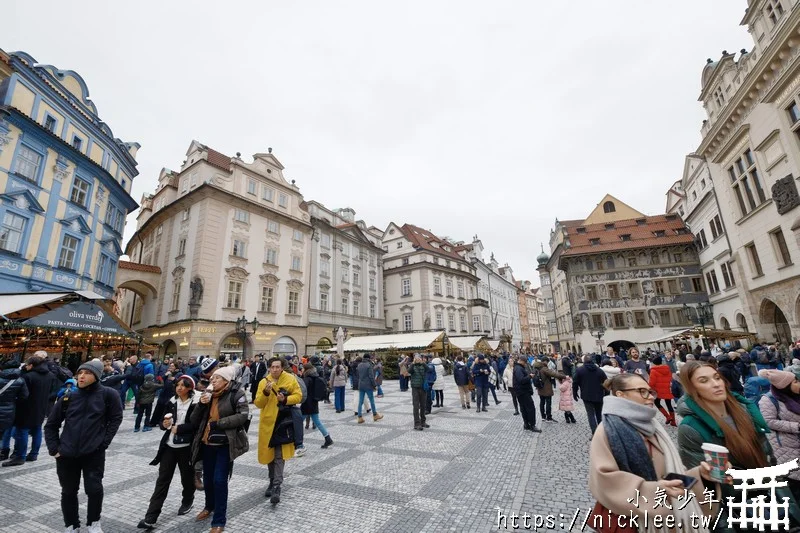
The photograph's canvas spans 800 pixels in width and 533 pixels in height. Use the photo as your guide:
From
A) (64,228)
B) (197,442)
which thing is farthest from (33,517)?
(64,228)

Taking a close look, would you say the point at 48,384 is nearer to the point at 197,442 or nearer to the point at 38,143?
the point at 197,442

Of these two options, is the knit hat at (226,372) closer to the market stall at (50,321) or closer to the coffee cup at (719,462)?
the coffee cup at (719,462)

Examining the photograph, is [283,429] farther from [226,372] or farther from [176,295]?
[176,295]

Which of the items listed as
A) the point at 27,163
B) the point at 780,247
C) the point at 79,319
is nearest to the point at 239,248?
the point at 27,163

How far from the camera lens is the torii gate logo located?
2.27 metres

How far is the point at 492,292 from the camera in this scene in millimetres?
63906

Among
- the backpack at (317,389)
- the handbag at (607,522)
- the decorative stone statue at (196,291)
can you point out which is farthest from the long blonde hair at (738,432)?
the decorative stone statue at (196,291)

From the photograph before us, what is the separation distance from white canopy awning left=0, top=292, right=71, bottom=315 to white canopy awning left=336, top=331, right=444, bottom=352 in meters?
20.4

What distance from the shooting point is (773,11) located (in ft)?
59.3

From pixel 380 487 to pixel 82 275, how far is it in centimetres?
2413

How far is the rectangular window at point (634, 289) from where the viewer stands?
3552 centimetres

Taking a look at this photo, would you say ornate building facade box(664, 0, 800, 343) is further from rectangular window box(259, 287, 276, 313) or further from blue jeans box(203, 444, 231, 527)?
rectangular window box(259, 287, 276, 313)

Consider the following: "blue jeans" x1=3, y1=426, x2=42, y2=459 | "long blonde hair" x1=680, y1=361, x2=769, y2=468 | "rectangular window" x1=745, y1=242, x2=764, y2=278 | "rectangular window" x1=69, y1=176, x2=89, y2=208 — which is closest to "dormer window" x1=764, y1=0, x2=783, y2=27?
"rectangular window" x1=745, y1=242, x2=764, y2=278

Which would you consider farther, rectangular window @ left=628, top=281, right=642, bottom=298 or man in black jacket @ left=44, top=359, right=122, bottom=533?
rectangular window @ left=628, top=281, right=642, bottom=298
